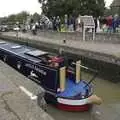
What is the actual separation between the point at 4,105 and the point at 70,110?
5.10 meters

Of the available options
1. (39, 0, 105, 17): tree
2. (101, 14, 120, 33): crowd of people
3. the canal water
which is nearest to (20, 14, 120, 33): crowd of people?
(101, 14, 120, 33): crowd of people

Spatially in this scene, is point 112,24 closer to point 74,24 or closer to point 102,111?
point 74,24

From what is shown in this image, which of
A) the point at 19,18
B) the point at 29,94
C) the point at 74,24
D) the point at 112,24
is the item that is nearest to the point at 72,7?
the point at 74,24

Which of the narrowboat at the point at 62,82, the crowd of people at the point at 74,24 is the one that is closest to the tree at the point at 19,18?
the crowd of people at the point at 74,24

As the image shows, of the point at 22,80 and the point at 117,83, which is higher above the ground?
the point at 22,80

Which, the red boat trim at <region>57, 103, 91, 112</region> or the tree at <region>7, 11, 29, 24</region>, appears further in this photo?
the tree at <region>7, 11, 29, 24</region>

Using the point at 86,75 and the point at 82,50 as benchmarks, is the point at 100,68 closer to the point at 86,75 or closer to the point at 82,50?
the point at 86,75

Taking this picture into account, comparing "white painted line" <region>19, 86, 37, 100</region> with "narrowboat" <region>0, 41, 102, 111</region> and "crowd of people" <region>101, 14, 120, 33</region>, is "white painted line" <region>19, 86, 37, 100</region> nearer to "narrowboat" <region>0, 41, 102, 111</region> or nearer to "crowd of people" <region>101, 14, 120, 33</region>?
"narrowboat" <region>0, 41, 102, 111</region>

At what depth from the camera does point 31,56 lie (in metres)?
11.2

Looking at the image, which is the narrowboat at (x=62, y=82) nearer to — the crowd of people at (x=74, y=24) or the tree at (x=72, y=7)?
the crowd of people at (x=74, y=24)

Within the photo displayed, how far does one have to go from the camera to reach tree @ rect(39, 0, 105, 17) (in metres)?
27.4

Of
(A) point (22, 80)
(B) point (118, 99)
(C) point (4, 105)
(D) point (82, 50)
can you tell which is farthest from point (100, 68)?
(C) point (4, 105)

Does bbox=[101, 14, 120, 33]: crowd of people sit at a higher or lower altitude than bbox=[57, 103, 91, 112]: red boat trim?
higher

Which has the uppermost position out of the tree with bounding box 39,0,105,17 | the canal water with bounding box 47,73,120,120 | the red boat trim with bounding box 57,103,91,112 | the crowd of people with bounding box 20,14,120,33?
the tree with bounding box 39,0,105,17
